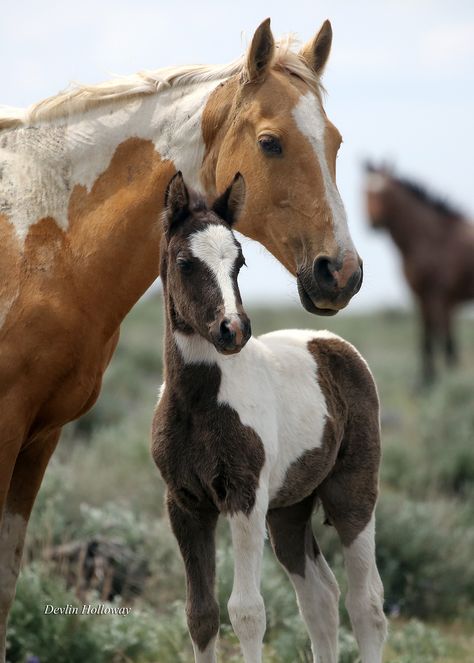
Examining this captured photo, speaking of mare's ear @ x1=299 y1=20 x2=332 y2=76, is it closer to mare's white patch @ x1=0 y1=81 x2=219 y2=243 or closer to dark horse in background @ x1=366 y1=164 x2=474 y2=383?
mare's white patch @ x1=0 y1=81 x2=219 y2=243

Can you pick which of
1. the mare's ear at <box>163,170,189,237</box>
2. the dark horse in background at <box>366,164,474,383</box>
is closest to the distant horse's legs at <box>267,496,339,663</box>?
the mare's ear at <box>163,170,189,237</box>

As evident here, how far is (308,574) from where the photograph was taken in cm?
419

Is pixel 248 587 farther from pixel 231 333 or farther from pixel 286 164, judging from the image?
pixel 286 164

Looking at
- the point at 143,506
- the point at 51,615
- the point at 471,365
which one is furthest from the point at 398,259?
the point at 51,615

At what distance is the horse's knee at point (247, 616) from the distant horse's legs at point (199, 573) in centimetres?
25

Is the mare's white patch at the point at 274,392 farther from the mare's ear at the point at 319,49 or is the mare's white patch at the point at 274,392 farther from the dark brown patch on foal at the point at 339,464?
the mare's ear at the point at 319,49

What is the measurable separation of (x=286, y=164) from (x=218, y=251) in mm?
479

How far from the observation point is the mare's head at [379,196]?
17.2 metres

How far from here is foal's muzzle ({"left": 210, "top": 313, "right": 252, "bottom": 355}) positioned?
322 centimetres

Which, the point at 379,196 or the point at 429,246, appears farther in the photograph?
the point at 379,196

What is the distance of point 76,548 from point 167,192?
3.18m

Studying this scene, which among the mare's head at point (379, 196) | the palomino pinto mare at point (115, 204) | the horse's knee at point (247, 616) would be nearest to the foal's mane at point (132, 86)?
the palomino pinto mare at point (115, 204)

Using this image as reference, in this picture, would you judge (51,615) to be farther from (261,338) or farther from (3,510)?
(261,338)

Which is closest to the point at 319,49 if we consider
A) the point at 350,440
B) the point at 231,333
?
the point at 231,333
